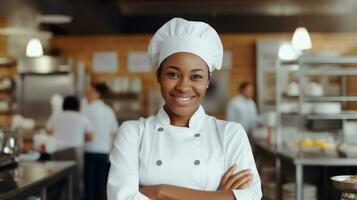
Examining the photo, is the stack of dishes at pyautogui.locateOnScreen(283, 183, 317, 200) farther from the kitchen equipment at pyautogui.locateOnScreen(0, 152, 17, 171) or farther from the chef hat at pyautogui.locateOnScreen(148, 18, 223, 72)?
the chef hat at pyautogui.locateOnScreen(148, 18, 223, 72)

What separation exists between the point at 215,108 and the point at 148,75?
1219 millimetres

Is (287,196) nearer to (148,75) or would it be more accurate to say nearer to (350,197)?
(350,197)

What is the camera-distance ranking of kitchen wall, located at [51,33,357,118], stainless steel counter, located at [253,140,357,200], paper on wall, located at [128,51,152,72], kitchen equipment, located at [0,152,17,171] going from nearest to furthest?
1. kitchen equipment, located at [0,152,17,171]
2. stainless steel counter, located at [253,140,357,200]
3. kitchen wall, located at [51,33,357,118]
4. paper on wall, located at [128,51,152,72]

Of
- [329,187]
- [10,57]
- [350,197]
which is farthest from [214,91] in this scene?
[350,197]

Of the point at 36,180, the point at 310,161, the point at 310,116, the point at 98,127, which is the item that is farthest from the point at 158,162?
the point at 98,127

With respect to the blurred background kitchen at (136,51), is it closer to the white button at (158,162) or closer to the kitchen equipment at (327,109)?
the kitchen equipment at (327,109)

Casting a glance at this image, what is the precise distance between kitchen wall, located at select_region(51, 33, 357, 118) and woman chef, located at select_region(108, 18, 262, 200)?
322 inches

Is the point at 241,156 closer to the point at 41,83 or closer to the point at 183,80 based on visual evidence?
the point at 183,80

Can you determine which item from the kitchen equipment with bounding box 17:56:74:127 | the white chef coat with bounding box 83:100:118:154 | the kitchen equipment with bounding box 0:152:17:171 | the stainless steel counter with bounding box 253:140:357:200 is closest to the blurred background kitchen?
the kitchen equipment with bounding box 17:56:74:127

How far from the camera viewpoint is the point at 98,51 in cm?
1027

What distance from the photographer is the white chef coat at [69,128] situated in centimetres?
652

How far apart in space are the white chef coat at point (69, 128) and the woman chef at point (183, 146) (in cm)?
460

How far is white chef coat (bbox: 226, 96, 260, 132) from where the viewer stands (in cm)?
886

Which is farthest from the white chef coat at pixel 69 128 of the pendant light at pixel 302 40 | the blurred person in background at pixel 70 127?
the pendant light at pixel 302 40
